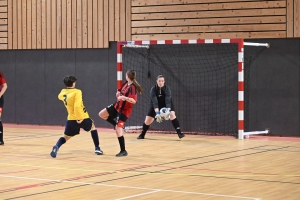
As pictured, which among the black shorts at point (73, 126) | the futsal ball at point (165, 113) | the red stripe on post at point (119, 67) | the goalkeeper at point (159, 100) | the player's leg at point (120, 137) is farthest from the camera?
the red stripe on post at point (119, 67)

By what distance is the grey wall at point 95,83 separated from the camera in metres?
17.3

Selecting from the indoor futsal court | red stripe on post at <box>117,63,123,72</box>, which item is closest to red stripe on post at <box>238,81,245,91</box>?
the indoor futsal court

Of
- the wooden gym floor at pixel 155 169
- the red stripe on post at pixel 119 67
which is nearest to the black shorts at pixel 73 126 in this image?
the wooden gym floor at pixel 155 169

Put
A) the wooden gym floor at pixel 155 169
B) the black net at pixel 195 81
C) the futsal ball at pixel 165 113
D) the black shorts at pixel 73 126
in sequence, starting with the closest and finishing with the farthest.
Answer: the wooden gym floor at pixel 155 169 < the black shorts at pixel 73 126 < the futsal ball at pixel 165 113 < the black net at pixel 195 81

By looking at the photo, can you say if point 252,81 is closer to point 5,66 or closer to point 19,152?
point 19,152

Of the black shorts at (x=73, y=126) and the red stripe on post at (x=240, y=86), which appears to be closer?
the black shorts at (x=73, y=126)

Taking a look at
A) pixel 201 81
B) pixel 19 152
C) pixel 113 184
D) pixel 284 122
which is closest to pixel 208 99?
pixel 201 81

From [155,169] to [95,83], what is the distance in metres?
9.72

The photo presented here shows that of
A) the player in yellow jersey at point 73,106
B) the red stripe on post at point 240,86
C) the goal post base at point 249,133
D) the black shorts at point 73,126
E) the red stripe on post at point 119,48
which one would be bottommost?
the goal post base at point 249,133

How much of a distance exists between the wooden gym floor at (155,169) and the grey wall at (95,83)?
1.25 m

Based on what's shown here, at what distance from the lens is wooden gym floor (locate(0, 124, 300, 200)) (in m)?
8.59

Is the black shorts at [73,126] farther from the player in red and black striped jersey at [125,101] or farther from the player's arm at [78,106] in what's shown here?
the player in red and black striped jersey at [125,101]

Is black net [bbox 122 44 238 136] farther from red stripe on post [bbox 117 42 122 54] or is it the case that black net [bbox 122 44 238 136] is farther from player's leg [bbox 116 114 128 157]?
player's leg [bbox 116 114 128 157]

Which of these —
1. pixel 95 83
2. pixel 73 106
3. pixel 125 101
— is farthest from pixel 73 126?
pixel 95 83
